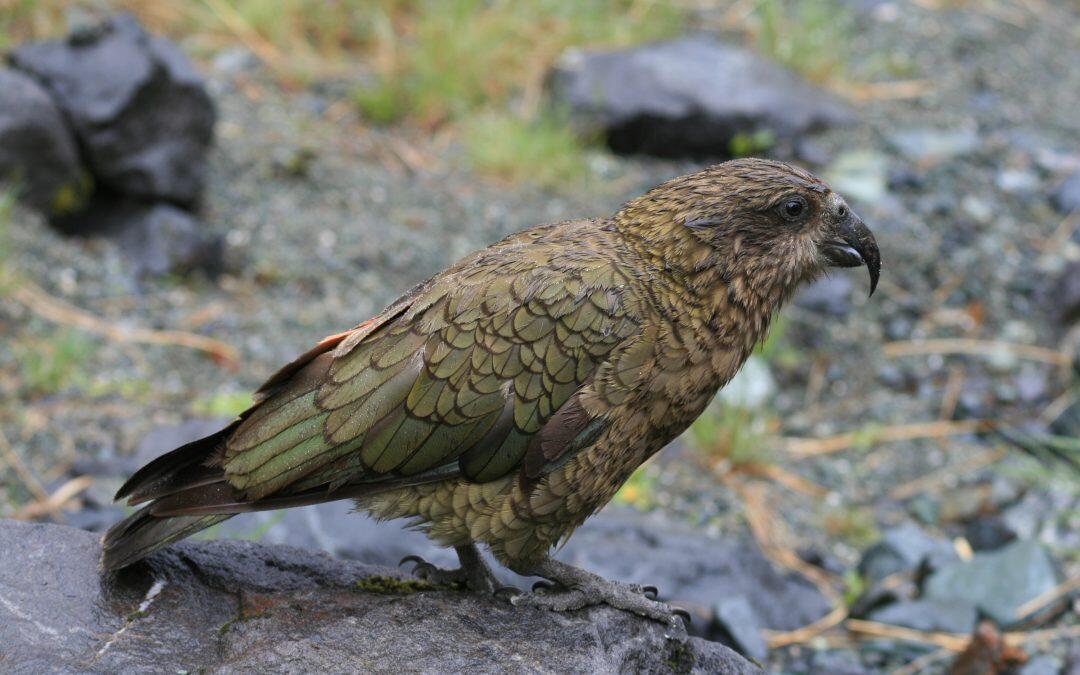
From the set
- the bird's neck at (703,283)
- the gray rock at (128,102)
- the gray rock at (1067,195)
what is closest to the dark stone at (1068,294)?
the gray rock at (1067,195)

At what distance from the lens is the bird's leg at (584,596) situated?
148 inches

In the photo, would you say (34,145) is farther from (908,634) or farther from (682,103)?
(908,634)

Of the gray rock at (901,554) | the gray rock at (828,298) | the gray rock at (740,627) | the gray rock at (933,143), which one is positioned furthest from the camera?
the gray rock at (933,143)

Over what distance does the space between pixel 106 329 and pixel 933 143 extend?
582 centimetres

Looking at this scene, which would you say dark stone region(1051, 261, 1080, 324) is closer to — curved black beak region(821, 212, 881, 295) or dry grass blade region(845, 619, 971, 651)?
dry grass blade region(845, 619, 971, 651)

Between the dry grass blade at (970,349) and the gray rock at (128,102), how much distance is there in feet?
14.5

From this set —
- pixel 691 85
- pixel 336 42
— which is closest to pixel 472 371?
pixel 691 85

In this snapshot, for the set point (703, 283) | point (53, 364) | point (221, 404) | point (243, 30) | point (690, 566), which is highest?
point (703, 283)

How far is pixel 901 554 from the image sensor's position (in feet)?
19.7

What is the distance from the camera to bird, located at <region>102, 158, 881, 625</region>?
3.53 meters

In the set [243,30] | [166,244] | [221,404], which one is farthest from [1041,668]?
[243,30]

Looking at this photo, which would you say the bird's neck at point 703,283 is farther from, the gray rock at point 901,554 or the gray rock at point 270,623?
the gray rock at point 901,554

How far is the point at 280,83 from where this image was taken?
878cm

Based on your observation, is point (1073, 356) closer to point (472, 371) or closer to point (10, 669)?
point (472, 371)
